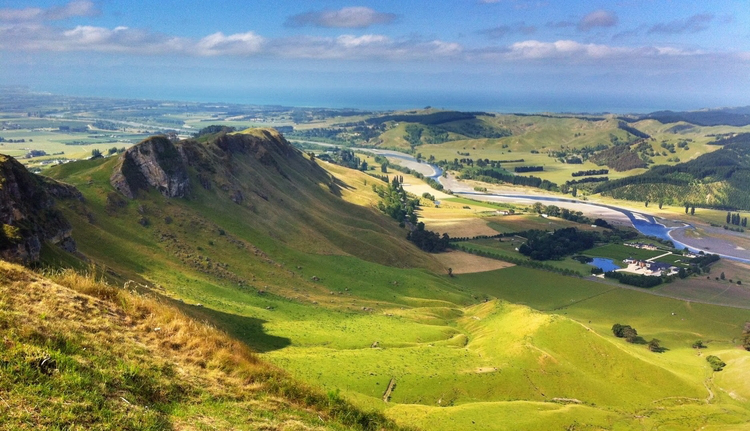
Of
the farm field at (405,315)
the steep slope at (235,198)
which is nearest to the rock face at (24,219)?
the farm field at (405,315)

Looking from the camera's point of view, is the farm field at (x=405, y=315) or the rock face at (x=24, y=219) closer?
the rock face at (x=24, y=219)

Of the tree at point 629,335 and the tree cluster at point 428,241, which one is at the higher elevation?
the tree cluster at point 428,241

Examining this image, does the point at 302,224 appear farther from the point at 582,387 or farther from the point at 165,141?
the point at 582,387

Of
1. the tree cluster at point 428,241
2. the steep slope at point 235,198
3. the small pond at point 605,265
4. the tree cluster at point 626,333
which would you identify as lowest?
the small pond at point 605,265

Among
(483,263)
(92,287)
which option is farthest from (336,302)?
(483,263)

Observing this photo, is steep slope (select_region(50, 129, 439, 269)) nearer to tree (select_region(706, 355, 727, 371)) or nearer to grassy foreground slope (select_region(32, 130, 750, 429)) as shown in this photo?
grassy foreground slope (select_region(32, 130, 750, 429))

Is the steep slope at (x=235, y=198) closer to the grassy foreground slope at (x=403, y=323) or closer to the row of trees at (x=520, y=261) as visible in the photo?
the grassy foreground slope at (x=403, y=323)

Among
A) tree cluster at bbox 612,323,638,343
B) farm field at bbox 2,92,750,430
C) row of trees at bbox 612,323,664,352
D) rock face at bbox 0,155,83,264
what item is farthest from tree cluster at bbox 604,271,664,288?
rock face at bbox 0,155,83,264

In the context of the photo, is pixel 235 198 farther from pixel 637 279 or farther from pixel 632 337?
pixel 637 279
